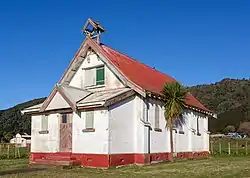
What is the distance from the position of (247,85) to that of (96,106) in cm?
14214

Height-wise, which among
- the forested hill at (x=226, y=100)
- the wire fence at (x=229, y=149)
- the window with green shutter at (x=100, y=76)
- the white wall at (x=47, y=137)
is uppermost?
the forested hill at (x=226, y=100)

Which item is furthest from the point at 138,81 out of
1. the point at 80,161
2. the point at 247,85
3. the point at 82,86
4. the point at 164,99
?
the point at 247,85

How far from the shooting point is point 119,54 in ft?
105

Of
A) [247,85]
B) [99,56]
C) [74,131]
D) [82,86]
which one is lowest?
[74,131]

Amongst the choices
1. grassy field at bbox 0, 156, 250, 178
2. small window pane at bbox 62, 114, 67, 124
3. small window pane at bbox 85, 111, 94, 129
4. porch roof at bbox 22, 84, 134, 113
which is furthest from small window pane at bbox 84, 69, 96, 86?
grassy field at bbox 0, 156, 250, 178

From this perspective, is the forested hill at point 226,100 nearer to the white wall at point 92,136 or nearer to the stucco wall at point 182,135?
the stucco wall at point 182,135

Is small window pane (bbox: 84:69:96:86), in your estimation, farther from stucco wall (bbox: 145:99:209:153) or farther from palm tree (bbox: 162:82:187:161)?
palm tree (bbox: 162:82:187:161)

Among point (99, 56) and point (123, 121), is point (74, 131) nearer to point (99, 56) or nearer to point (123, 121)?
point (123, 121)

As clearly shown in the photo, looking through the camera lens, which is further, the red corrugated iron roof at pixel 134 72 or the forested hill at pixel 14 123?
the forested hill at pixel 14 123

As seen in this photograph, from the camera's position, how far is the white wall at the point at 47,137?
27.8m

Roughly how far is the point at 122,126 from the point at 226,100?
438 feet

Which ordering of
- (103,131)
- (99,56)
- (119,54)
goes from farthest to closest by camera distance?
(119,54) < (99,56) < (103,131)

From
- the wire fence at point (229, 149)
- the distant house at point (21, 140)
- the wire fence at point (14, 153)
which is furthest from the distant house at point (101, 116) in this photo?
the distant house at point (21, 140)

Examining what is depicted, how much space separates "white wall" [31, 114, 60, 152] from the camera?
2777cm
